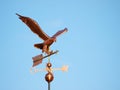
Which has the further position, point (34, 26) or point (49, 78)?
point (49, 78)

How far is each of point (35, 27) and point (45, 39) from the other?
17.9 inches

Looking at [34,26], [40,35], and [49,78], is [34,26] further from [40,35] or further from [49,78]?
[49,78]

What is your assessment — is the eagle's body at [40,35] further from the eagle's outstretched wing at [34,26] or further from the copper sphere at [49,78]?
the copper sphere at [49,78]

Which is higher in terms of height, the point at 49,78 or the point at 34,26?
the point at 34,26

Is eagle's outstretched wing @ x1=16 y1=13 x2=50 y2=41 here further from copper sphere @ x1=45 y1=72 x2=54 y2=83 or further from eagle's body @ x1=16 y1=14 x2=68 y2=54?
copper sphere @ x1=45 y1=72 x2=54 y2=83

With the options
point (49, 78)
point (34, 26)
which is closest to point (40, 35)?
point (34, 26)

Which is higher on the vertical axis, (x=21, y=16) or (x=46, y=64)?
(x=21, y=16)

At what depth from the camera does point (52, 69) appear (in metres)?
6.13

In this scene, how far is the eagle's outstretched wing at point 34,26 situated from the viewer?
5555 millimetres

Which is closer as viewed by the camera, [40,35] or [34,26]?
[34,26]

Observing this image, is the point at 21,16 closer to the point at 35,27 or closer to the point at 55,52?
the point at 35,27

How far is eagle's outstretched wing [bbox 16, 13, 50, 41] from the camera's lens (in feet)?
18.2

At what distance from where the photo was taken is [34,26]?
19.0 feet

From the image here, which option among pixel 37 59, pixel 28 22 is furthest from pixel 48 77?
pixel 28 22
